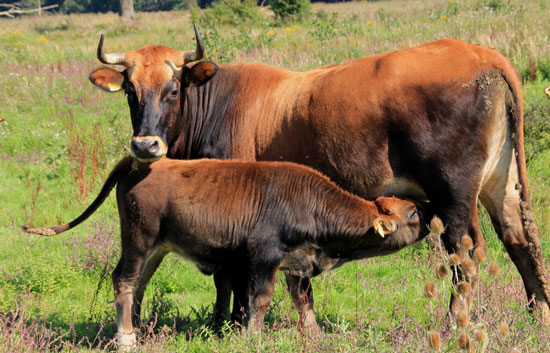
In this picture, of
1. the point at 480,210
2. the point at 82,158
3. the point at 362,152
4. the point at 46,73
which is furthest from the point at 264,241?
the point at 46,73

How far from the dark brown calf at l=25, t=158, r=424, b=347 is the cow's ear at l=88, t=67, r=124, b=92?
Result: 103 centimetres

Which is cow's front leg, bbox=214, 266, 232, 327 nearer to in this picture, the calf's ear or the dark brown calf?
the dark brown calf

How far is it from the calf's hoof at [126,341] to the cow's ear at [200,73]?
259 cm

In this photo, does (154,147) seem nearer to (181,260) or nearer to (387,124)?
(387,124)

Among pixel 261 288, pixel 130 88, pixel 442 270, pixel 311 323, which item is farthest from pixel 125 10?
A: pixel 442 270

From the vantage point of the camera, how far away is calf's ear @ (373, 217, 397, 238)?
17.9 ft

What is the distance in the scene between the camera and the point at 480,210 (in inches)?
336

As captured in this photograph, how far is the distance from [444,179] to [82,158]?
6824mm

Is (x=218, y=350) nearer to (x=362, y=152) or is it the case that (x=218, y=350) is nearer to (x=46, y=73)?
(x=362, y=152)

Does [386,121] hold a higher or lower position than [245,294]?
higher

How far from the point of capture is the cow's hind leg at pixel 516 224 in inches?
235

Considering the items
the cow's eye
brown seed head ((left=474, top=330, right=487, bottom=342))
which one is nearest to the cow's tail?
the cow's eye

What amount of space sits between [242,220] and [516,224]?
2.54m

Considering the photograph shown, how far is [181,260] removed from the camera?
26.7ft
